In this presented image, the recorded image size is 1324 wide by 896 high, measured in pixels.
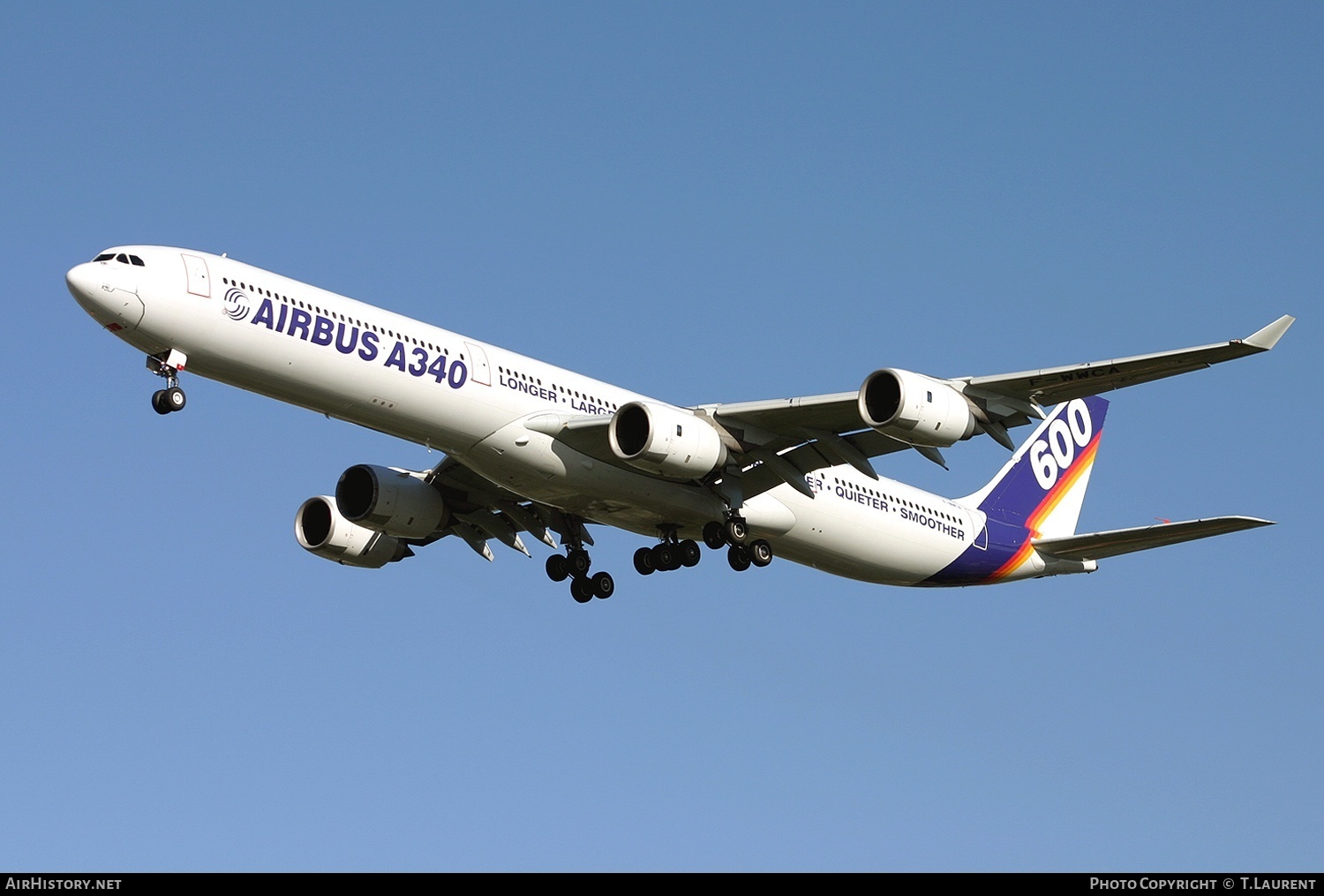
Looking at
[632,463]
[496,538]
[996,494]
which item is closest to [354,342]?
[632,463]

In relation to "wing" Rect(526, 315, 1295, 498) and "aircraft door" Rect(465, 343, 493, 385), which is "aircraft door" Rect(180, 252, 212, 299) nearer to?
"aircraft door" Rect(465, 343, 493, 385)

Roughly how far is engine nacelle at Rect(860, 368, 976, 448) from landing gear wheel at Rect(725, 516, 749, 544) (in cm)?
511

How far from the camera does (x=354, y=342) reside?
31.8 m

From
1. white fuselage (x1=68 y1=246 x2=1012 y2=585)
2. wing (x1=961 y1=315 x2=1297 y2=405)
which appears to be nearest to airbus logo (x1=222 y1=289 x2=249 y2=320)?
white fuselage (x1=68 y1=246 x2=1012 y2=585)

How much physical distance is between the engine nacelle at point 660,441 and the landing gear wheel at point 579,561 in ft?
20.4

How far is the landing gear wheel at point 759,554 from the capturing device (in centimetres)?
3656

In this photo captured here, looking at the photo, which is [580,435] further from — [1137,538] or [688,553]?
[1137,538]

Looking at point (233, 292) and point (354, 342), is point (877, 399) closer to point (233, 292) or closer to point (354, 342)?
point (354, 342)

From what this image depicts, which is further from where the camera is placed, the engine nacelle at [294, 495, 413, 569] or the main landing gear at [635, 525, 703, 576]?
the engine nacelle at [294, 495, 413, 569]

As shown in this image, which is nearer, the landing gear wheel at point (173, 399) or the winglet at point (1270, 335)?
the winglet at point (1270, 335)

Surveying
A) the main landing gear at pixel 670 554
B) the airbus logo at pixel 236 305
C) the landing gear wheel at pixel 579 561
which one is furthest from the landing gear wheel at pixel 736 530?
the airbus logo at pixel 236 305

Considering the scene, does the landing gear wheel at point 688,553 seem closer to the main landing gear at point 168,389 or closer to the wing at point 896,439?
the wing at point 896,439

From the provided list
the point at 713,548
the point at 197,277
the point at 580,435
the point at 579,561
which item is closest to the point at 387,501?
the point at 579,561

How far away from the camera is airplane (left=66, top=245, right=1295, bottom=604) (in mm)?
30703
